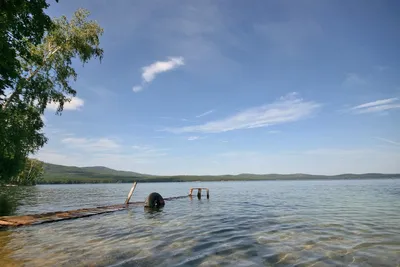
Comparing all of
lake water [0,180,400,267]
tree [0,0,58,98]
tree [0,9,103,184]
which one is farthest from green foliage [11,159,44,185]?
tree [0,0,58,98]

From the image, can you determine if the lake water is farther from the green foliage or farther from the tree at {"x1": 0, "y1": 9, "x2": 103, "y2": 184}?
the green foliage

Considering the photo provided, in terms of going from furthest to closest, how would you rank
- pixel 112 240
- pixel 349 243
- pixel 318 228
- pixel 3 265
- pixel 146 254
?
pixel 318 228, pixel 112 240, pixel 349 243, pixel 146 254, pixel 3 265

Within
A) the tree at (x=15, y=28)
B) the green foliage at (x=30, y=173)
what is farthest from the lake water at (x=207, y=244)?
the green foliage at (x=30, y=173)

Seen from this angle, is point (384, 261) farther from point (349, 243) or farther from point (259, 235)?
point (259, 235)

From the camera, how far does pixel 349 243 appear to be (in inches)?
492

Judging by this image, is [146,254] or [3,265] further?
[146,254]

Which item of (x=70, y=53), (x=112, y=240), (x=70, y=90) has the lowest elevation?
(x=112, y=240)

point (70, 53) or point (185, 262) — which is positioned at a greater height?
point (70, 53)

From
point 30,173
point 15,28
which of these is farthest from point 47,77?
point 30,173

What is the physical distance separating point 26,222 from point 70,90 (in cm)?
1681

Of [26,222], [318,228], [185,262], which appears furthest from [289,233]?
[26,222]

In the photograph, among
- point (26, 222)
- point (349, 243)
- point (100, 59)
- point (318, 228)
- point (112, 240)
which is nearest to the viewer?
point (349, 243)

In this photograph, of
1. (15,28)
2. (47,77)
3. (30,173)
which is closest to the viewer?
(15,28)

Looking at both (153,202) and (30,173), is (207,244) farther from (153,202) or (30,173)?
(30,173)
